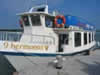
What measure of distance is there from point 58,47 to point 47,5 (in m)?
3.54

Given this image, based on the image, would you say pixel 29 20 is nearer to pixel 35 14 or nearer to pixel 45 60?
pixel 35 14

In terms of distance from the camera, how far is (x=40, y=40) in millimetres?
10750

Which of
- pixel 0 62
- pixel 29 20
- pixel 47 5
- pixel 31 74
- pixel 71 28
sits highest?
pixel 47 5

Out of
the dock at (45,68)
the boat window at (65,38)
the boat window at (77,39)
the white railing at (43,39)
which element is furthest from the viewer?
the boat window at (77,39)

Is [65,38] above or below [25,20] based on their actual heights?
below

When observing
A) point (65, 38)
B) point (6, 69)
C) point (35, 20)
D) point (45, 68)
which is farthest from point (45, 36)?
point (6, 69)

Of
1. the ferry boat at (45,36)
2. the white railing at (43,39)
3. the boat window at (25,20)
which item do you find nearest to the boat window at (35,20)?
the ferry boat at (45,36)

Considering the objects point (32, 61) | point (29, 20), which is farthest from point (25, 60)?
point (29, 20)

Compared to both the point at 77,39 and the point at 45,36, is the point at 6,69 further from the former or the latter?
the point at 77,39

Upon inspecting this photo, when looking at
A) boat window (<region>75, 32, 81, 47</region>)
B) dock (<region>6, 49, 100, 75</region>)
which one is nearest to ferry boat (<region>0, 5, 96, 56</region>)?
boat window (<region>75, 32, 81, 47</region>)

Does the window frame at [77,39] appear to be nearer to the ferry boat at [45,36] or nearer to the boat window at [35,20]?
the ferry boat at [45,36]

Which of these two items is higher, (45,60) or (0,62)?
(45,60)

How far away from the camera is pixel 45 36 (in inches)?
425

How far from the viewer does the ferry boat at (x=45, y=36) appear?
931 cm
